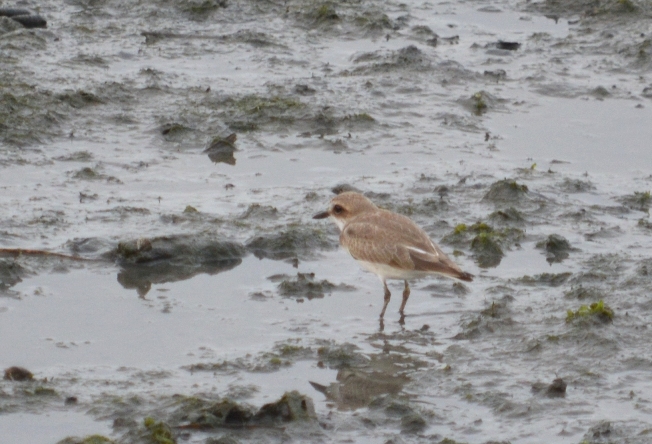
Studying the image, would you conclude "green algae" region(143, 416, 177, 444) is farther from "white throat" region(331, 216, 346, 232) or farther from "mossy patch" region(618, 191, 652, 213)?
"mossy patch" region(618, 191, 652, 213)

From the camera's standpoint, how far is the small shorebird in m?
8.55

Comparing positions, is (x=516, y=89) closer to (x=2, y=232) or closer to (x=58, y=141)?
(x=58, y=141)

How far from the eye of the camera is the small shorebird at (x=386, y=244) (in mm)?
8547

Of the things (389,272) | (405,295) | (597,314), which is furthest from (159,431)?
(597,314)

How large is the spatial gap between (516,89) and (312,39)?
312 centimetres

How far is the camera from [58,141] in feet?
38.8

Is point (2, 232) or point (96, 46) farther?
point (96, 46)

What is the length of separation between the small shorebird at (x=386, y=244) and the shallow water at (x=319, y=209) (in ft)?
1.08

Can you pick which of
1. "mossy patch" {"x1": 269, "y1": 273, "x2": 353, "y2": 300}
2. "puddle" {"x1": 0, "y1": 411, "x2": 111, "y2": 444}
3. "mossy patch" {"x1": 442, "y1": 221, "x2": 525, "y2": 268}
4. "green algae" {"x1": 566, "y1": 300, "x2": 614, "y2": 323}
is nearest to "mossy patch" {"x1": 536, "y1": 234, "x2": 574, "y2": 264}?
"mossy patch" {"x1": 442, "y1": 221, "x2": 525, "y2": 268}

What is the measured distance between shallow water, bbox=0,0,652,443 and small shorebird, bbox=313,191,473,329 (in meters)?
0.33

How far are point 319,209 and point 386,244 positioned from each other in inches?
74.6

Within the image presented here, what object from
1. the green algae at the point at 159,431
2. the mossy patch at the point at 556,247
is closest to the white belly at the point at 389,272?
the mossy patch at the point at 556,247

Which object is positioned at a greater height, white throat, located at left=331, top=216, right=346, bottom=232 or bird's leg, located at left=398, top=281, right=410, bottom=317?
white throat, located at left=331, top=216, right=346, bottom=232

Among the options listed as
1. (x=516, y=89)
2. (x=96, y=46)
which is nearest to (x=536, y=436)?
(x=516, y=89)
